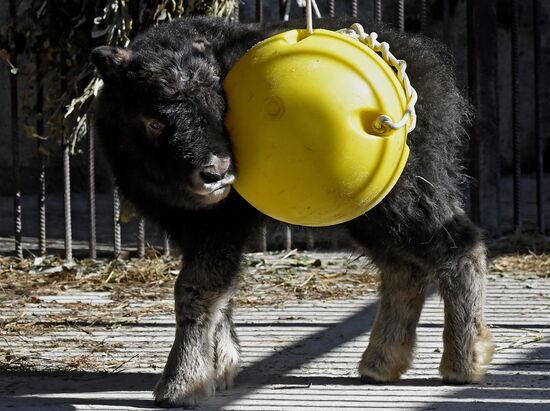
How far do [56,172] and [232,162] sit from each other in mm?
7682

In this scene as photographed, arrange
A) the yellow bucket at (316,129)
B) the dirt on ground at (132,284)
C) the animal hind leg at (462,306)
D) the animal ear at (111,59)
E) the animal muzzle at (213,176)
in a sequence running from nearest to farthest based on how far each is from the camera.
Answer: the yellow bucket at (316,129)
the animal muzzle at (213,176)
the animal ear at (111,59)
the animal hind leg at (462,306)
the dirt on ground at (132,284)

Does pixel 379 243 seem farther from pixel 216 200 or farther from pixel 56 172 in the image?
pixel 56 172

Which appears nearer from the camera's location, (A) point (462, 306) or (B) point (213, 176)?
(B) point (213, 176)

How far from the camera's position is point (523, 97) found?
12.0 metres

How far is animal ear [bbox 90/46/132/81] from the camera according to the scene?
4859 mm

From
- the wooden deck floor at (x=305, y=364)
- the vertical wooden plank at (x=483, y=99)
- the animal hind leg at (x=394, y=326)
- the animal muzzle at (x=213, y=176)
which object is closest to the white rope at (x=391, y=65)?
the animal muzzle at (x=213, y=176)

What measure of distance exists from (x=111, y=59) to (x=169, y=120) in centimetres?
43

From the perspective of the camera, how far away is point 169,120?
4.68 m

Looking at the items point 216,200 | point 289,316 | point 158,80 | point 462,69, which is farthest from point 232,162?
point 462,69

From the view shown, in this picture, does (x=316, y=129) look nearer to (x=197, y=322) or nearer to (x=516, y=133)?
(x=197, y=322)

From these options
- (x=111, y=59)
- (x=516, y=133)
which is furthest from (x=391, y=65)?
(x=516, y=133)

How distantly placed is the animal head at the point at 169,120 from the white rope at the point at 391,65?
54cm

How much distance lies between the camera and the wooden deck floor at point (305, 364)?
4.91m

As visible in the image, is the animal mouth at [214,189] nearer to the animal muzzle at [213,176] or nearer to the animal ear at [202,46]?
the animal muzzle at [213,176]
